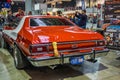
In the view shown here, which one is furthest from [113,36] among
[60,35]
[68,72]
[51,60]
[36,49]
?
[36,49]

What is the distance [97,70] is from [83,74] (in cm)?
53

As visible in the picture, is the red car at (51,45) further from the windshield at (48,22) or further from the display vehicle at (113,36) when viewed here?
the display vehicle at (113,36)

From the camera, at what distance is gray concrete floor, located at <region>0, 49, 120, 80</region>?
4.96 meters

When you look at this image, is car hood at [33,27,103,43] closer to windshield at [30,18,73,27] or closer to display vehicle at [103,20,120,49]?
windshield at [30,18,73,27]

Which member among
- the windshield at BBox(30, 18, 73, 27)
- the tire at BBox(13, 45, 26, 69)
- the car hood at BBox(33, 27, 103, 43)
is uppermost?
the windshield at BBox(30, 18, 73, 27)

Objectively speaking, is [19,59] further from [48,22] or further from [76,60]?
[76,60]

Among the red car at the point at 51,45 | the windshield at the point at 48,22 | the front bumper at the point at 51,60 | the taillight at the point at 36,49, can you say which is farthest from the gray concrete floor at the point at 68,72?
the windshield at the point at 48,22

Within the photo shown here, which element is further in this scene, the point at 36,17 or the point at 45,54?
the point at 36,17

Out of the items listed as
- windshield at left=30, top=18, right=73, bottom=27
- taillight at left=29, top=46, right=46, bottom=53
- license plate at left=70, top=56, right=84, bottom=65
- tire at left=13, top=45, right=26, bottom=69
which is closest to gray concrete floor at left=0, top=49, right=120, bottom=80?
tire at left=13, top=45, right=26, bottom=69

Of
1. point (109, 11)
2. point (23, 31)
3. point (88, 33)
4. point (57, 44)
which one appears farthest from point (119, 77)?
point (109, 11)

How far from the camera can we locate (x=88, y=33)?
5.07m

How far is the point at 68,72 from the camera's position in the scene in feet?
17.6

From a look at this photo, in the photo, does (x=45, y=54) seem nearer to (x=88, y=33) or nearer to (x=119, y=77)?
(x=88, y=33)

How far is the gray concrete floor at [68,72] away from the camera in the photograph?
4.96m
